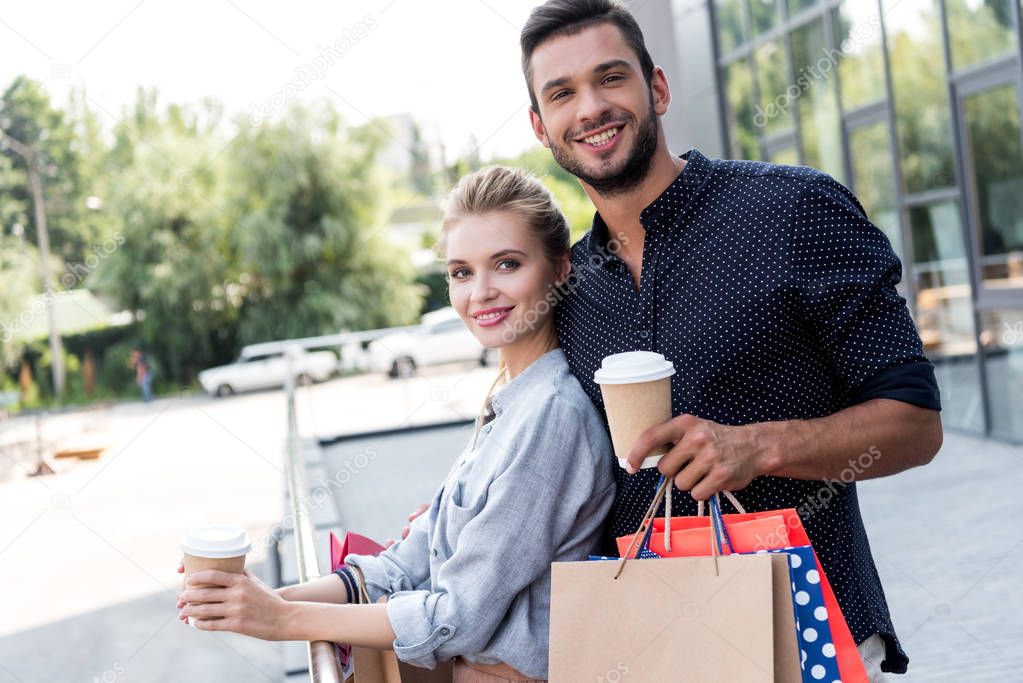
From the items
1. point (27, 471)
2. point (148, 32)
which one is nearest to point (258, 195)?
point (148, 32)

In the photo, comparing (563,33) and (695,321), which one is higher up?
(563,33)

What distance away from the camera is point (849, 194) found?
183cm

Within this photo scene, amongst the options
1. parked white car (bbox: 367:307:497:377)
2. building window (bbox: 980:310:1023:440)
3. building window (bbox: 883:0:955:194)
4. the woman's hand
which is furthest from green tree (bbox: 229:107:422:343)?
the woman's hand

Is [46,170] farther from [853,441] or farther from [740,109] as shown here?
[853,441]

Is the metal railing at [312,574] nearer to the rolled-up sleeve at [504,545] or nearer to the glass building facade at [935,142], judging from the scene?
the rolled-up sleeve at [504,545]

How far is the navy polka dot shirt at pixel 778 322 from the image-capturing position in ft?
5.57

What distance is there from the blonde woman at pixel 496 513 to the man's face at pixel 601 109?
140mm

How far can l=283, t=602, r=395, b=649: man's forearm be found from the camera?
68.2 inches

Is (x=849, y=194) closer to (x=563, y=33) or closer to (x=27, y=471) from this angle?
(x=563, y=33)

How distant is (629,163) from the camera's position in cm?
190

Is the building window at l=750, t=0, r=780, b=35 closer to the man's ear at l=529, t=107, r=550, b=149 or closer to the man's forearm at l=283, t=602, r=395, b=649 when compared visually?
the man's ear at l=529, t=107, r=550, b=149

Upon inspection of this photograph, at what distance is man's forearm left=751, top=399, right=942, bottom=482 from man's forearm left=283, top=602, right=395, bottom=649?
0.71 m

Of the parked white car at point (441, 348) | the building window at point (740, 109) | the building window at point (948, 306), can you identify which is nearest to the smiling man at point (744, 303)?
the building window at point (948, 306)

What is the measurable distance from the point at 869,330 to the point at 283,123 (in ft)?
96.0
